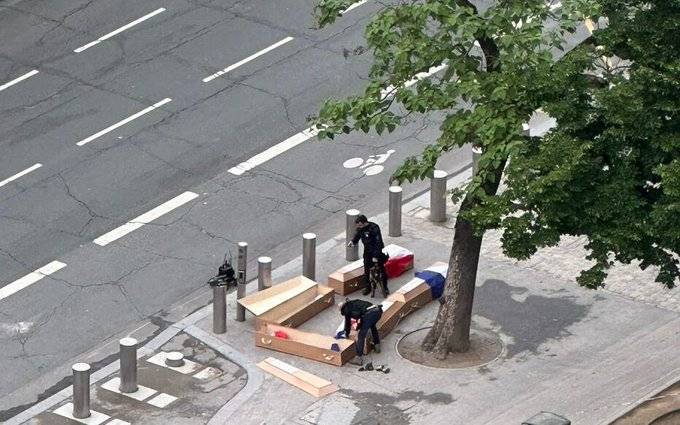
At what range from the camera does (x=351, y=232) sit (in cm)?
2358

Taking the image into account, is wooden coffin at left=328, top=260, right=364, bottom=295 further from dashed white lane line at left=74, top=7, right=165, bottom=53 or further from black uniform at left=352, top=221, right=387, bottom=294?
dashed white lane line at left=74, top=7, right=165, bottom=53

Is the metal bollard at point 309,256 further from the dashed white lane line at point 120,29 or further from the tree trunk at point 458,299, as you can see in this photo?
the dashed white lane line at point 120,29

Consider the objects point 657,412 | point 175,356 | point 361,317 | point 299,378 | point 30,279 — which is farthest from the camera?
point 30,279

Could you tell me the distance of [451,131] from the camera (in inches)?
741

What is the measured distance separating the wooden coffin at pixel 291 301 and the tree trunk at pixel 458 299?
171 centimetres

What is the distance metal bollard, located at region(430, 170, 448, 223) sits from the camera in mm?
24361

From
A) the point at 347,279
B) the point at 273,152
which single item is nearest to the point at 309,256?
the point at 347,279

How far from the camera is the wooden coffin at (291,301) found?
21.5 meters

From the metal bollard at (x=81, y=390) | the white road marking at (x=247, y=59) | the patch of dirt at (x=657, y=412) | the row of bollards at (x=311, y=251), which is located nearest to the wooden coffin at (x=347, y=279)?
the row of bollards at (x=311, y=251)

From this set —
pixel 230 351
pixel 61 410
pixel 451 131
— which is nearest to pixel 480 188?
pixel 451 131

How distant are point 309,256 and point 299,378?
2773 millimetres

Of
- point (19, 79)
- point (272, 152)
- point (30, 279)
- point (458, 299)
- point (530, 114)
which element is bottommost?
point (30, 279)

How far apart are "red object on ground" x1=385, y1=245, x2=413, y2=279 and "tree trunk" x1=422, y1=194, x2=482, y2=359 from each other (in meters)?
2.05

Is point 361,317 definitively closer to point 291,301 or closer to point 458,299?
point 458,299
